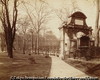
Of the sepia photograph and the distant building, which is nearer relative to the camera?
the sepia photograph

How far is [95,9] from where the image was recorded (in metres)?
8.23

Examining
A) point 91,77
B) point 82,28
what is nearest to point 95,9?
point 82,28

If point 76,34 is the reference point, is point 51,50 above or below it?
below

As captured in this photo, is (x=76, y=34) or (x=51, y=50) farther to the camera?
(x=51, y=50)

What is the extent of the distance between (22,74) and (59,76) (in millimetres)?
1728

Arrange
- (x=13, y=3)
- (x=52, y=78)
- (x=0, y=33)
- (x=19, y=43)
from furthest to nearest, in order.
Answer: (x=19, y=43), (x=0, y=33), (x=13, y=3), (x=52, y=78)

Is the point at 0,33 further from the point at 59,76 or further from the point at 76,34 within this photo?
the point at 59,76

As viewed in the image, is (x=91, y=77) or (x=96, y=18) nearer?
(x=91, y=77)

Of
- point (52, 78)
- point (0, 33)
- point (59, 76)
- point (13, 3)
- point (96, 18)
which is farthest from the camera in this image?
point (0, 33)

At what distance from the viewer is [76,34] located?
10.9 metres

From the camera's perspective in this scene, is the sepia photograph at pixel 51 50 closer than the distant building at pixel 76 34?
Yes

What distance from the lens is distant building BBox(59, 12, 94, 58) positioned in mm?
10134

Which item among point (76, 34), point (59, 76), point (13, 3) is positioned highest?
point (13, 3)

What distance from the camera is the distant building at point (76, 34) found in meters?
10.1
